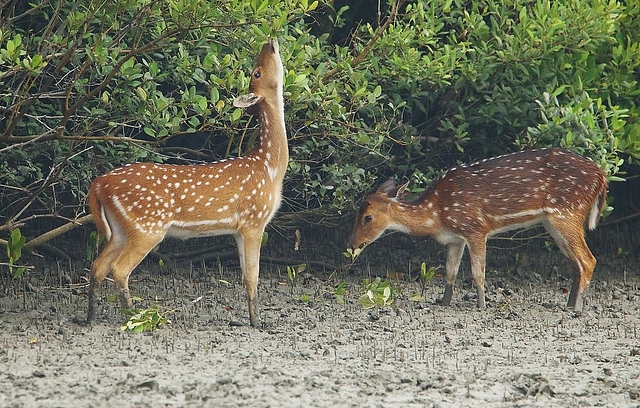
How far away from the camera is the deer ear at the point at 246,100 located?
7.83 meters

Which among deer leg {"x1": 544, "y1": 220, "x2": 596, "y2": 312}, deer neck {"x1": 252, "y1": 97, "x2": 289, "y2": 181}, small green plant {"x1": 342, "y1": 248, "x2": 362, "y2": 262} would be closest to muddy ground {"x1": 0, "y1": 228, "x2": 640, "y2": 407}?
deer leg {"x1": 544, "y1": 220, "x2": 596, "y2": 312}

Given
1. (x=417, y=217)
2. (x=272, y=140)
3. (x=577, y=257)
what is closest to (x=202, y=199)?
(x=272, y=140)

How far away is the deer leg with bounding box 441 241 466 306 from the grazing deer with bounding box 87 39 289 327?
1.78 metres

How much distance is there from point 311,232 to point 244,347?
435 cm

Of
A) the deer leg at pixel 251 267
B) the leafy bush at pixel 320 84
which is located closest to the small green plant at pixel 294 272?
the leafy bush at pixel 320 84

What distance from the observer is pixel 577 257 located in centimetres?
895

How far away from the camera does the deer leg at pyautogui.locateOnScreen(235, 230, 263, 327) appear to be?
26.1 feet

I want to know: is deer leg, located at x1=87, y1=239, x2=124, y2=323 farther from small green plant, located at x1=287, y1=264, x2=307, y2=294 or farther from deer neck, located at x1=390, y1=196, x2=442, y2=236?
deer neck, located at x1=390, y1=196, x2=442, y2=236

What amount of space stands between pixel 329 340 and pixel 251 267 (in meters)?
0.81

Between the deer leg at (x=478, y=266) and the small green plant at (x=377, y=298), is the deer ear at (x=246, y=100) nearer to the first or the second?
the small green plant at (x=377, y=298)

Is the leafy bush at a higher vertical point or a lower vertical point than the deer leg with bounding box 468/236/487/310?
higher

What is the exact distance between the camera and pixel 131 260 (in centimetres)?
768

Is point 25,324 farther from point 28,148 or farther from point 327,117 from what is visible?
point 327,117

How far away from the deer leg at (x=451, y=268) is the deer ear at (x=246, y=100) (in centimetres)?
230
